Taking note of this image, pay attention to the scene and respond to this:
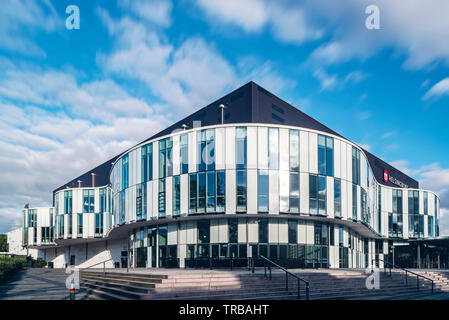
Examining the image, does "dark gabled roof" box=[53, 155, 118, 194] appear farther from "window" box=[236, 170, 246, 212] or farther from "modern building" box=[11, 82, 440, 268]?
"window" box=[236, 170, 246, 212]

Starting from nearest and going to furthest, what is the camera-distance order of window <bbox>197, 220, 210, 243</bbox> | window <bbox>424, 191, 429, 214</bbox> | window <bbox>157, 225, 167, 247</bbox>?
→ window <bbox>197, 220, 210, 243</bbox> → window <bbox>157, 225, 167, 247</bbox> → window <bbox>424, 191, 429, 214</bbox>

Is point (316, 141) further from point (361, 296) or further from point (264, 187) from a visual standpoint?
point (361, 296)

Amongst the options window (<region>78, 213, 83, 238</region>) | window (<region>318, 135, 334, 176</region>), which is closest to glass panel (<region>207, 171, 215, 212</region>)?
window (<region>318, 135, 334, 176</region>)

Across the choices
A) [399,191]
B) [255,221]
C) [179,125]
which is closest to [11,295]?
[255,221]

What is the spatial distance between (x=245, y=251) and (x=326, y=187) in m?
7.79

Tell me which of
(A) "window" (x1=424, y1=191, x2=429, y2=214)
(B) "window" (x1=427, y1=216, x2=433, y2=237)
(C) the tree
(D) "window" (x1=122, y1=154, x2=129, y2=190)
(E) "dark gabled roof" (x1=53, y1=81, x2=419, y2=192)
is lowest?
(C) the tree

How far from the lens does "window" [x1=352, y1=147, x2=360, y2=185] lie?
33875mm

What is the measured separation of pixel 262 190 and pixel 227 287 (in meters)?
13.9

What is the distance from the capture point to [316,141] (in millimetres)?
31062

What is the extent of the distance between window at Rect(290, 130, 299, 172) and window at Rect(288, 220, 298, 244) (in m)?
4.12

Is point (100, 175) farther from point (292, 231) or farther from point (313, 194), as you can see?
point (313, 194)

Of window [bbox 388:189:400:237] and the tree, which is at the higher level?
window [bbox 388:189:400:237]

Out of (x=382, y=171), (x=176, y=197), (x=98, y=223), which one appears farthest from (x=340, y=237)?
(x=98, y=223)
